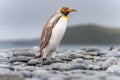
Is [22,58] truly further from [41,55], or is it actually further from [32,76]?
[32,76]

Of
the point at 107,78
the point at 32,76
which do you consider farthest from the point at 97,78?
the point at 32,76

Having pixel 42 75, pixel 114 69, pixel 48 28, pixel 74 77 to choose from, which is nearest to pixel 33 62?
pixel 48 28

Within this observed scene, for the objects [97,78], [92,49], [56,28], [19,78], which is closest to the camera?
[19,78]

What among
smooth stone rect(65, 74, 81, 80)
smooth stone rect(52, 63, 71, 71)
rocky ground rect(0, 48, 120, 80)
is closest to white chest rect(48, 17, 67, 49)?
rocky ground rect(0, 48, 120, 80)

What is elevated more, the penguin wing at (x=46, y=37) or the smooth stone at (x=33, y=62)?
the penguin wing at (x=46, y=37)

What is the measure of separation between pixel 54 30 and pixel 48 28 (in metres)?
0.10

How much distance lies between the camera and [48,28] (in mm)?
7094

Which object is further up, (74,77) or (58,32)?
(58,32)

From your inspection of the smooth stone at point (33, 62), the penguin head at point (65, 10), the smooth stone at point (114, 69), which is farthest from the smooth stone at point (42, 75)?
the penguin head at point (65, 10)

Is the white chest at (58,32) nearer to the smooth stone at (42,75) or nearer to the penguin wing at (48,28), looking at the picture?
the penguin wing at (48,28)

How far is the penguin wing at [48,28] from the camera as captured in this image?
709 centimetres

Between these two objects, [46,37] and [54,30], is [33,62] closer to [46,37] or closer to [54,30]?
[46,37]

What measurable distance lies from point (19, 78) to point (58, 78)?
471mm

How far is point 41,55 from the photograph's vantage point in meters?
7.28
